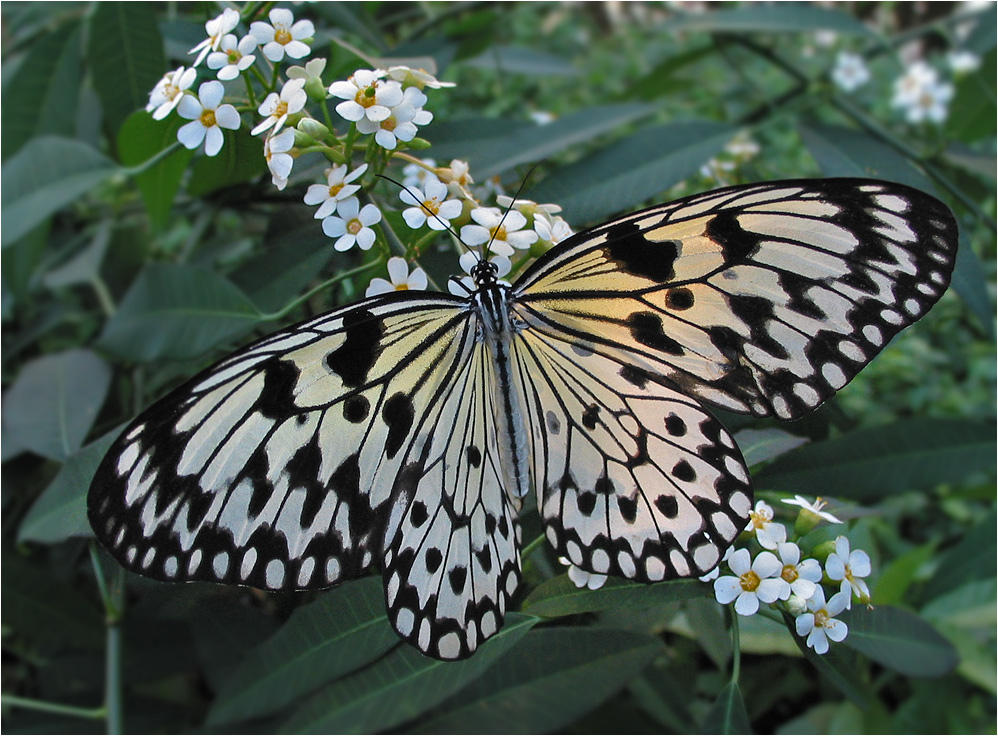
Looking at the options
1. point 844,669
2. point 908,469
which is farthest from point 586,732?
point 908,469

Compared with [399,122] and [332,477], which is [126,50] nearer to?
[399,122]

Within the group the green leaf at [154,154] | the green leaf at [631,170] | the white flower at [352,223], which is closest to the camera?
the white flower at [352,223]

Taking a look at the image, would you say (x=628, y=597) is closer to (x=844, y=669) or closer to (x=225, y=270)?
(x=844, y=669)

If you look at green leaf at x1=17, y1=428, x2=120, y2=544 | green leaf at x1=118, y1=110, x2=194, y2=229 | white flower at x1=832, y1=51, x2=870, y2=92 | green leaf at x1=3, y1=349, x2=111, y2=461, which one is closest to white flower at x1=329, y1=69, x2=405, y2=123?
green leaf at x1=118, y1=110, x2=194, y2=229

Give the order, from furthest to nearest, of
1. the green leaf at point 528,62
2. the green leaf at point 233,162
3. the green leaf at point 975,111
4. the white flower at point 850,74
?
the white flower at point 850,74 → the green leaf at point 528,62 → the green leaf at point 975,111 → the green leaf at point 233,162

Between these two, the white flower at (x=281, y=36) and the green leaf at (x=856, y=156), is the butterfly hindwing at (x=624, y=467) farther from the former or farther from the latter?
the green leaf at (x=856, y=156)

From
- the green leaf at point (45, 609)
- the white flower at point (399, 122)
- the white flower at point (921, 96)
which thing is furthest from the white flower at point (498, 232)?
the white flower at point (921, 96)

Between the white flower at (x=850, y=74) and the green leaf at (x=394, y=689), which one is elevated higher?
the white flower at (x=850, y=74)

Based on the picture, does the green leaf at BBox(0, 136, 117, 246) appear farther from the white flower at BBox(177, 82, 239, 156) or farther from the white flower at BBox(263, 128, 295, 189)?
the white flower at BBox(263, 128, 295, 189)
